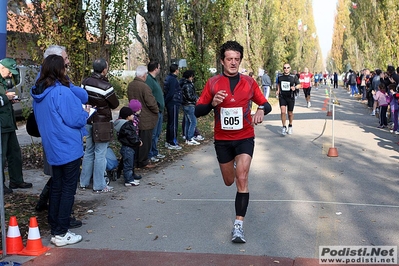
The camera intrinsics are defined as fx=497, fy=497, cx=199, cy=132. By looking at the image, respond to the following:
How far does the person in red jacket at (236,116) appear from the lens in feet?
18.7

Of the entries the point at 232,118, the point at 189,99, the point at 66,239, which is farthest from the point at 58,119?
the point at 189,99

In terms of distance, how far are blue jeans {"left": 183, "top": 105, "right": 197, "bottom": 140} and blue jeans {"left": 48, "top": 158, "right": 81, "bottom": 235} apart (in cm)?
743

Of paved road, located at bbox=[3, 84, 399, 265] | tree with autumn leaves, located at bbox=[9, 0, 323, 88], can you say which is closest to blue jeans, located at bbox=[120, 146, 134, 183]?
paved road, located at bbox=[3, 84, 399, 265]

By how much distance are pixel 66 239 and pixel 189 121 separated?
798cm

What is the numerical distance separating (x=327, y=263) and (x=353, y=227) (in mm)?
1332

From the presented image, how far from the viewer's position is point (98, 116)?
7.85m

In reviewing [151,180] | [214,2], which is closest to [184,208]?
[151,180]

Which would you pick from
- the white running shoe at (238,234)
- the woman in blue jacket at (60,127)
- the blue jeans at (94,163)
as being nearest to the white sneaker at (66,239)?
the woman in blue jacket at (60,127)

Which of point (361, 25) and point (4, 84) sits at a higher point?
point (361, 25)

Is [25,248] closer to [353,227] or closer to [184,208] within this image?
[184,208]

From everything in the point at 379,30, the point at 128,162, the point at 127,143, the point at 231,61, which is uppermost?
the point at 379,30

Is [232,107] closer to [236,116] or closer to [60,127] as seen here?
[236,116]

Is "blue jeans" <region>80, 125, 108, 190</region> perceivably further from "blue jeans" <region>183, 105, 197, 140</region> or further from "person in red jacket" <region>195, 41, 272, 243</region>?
"blue jeans" <region>183, 105, 197, 140</region>

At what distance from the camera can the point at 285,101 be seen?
581 inches
